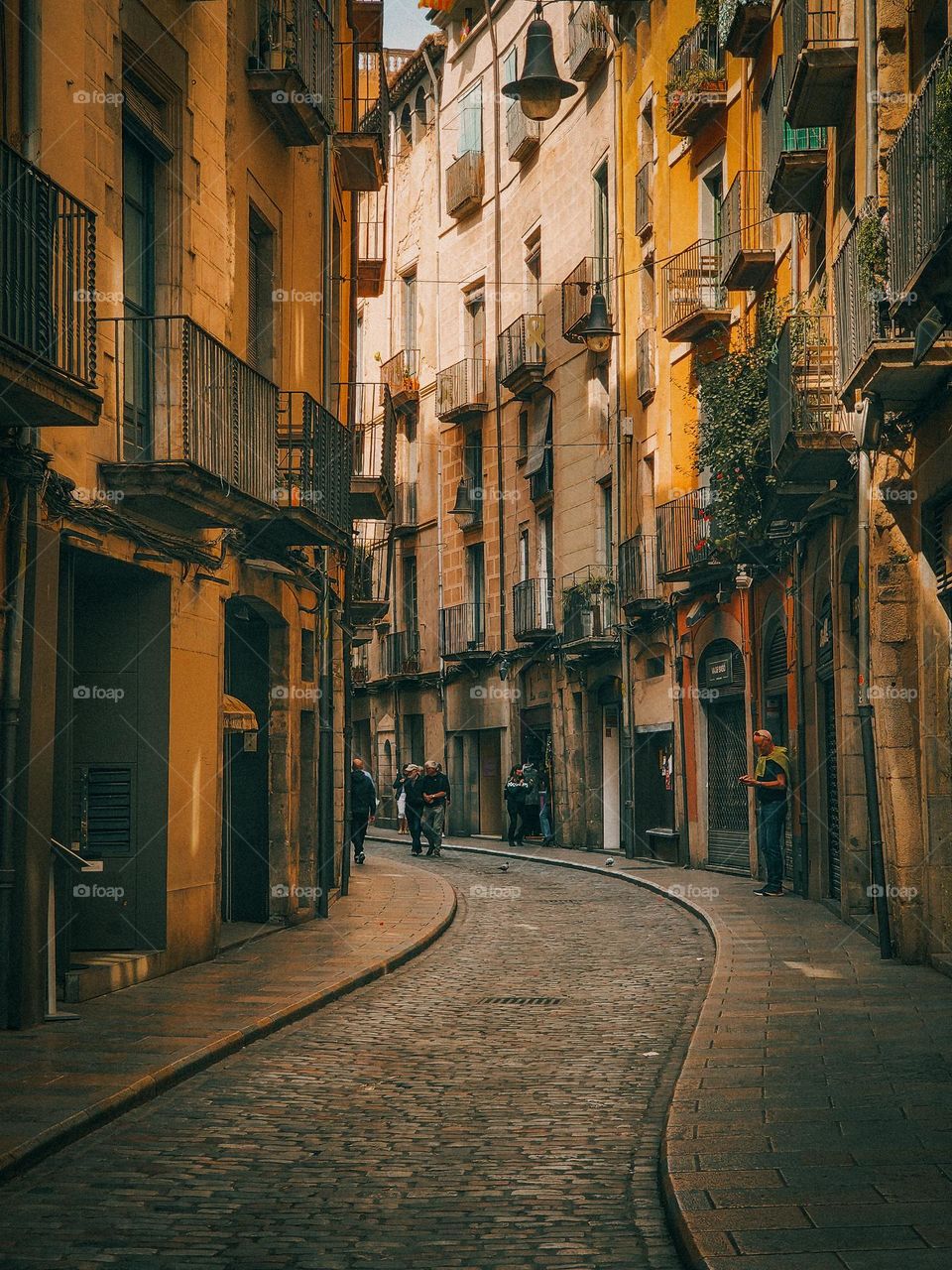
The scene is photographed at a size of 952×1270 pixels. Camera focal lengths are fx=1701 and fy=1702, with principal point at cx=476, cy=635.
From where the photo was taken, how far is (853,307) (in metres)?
13.9

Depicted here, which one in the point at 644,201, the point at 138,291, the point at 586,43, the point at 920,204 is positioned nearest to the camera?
the point at 920,204

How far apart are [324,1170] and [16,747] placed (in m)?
4.41

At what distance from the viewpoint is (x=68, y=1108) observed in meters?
7.59

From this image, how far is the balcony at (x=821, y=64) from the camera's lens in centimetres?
1496

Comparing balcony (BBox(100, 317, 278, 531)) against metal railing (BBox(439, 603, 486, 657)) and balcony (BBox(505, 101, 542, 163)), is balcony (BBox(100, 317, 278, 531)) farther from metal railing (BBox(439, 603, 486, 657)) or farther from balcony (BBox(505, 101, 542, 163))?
metal railing (BBox(439, 603, 486, 657))

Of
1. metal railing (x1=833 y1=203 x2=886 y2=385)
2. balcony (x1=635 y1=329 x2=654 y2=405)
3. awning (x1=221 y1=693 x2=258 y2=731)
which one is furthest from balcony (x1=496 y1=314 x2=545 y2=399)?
metal railing (x1=833 y1=203 x2=886 y2=385)

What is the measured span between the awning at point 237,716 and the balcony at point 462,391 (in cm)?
2347

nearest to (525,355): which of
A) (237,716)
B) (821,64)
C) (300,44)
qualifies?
(300,44)

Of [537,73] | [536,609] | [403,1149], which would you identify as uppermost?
[537,73]

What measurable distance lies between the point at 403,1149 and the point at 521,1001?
15.9 ft

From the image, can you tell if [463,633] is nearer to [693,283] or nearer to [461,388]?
[461,388]

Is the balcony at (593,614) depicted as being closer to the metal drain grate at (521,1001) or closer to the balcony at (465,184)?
the balcony at (465,184)

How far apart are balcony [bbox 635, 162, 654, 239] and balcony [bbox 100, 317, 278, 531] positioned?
16.7m

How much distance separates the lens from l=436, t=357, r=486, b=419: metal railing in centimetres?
3928
